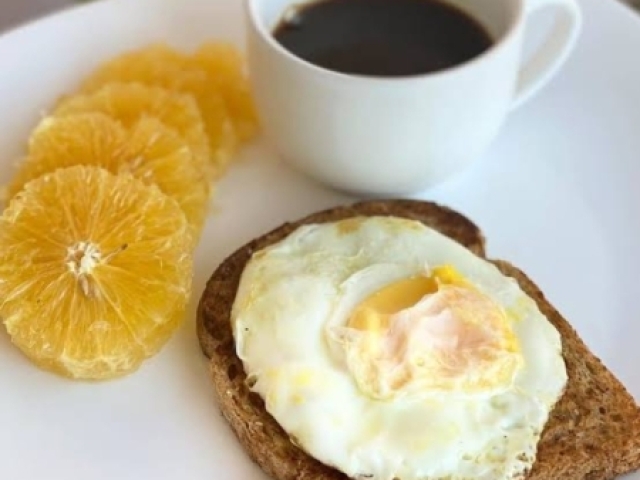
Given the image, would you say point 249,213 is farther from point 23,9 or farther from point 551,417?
point 23,9

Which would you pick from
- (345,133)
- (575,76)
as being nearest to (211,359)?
(345,133)

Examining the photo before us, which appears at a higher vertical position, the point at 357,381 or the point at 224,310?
the point at 357,381

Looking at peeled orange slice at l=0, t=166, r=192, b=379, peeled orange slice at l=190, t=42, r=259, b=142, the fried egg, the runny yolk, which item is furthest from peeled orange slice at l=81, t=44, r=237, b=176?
the runny yolk

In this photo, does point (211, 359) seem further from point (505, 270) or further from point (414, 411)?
point (505, 270)

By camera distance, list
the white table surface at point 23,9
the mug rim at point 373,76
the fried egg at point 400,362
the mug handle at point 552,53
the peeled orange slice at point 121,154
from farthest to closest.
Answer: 1. the white table surface at point 23,9
2. the mug handle at point 552,53
3. the peeled orange slice at point 121,154
4. the mug rim at point 373,76
5. the fried egg at point 400,362

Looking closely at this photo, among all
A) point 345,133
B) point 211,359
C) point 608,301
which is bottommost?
point 211,359

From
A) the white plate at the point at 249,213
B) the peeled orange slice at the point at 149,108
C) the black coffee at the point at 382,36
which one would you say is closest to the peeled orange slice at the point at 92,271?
the white plate at the point at 249,213

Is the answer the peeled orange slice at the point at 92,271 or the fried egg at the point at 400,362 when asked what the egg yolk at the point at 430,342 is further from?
the peeled orange slice at the point at 92,271
